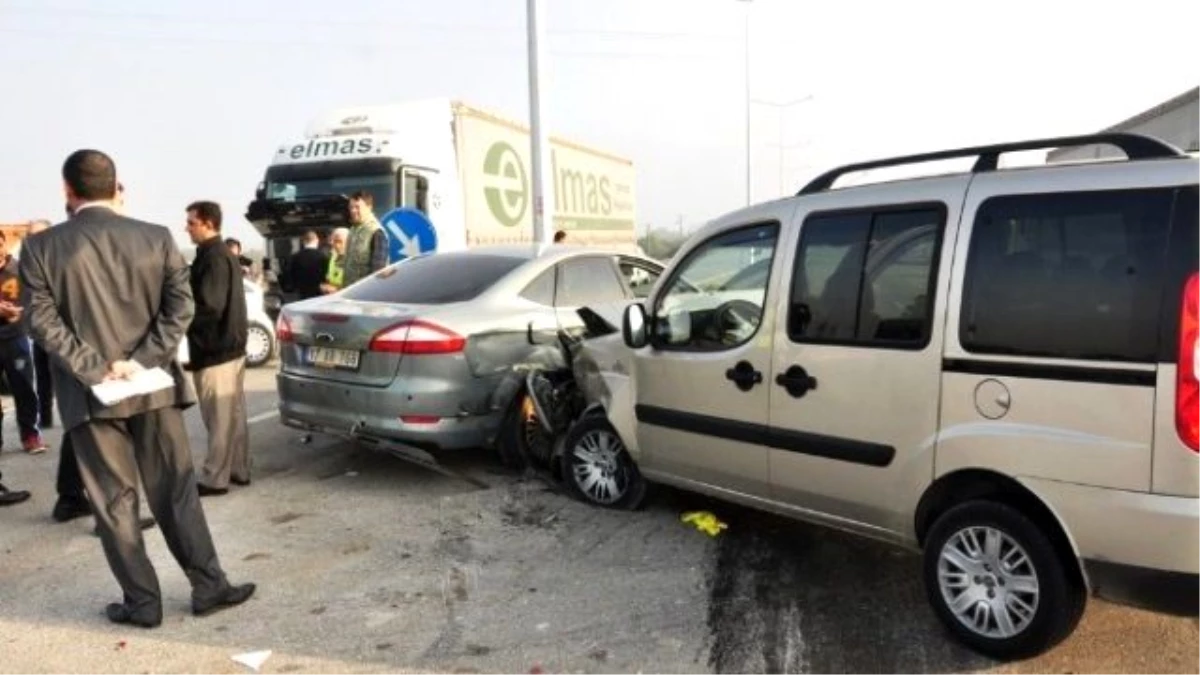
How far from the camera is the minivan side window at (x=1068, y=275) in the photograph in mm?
3039

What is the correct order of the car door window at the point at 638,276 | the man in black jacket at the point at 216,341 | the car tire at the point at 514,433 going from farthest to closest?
the car door window at the point at 638,276 → the car tire at the point at 514,433 → the man in black jacket at the point at 216,341

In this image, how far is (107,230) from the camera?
381 cm

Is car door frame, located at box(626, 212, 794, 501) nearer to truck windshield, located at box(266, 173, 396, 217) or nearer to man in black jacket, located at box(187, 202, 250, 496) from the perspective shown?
man in black jacket, located at box(187, 202, 250, 496)

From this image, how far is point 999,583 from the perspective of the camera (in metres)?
3.47

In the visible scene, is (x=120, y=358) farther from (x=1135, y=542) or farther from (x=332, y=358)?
(x=1135, y=542)

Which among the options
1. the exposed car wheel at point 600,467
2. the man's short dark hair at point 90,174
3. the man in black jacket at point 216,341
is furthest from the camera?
the man in black jacket at point 216,341

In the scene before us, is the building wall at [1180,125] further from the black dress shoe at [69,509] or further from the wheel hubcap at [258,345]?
the black dress shoe at [69,509]

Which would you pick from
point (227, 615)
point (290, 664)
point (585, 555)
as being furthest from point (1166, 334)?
point (227, 615)

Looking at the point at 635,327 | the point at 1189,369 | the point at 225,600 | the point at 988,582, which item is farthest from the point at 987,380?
the point at 225,600

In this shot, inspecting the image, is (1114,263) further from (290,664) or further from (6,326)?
(6,326)

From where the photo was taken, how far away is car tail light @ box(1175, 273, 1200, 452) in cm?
292

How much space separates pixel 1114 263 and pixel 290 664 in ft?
10.5

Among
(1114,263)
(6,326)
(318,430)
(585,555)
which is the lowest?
(585,555)

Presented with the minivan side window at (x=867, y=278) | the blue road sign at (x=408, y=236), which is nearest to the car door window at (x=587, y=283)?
the minivan side window at (x=867, y=278)
